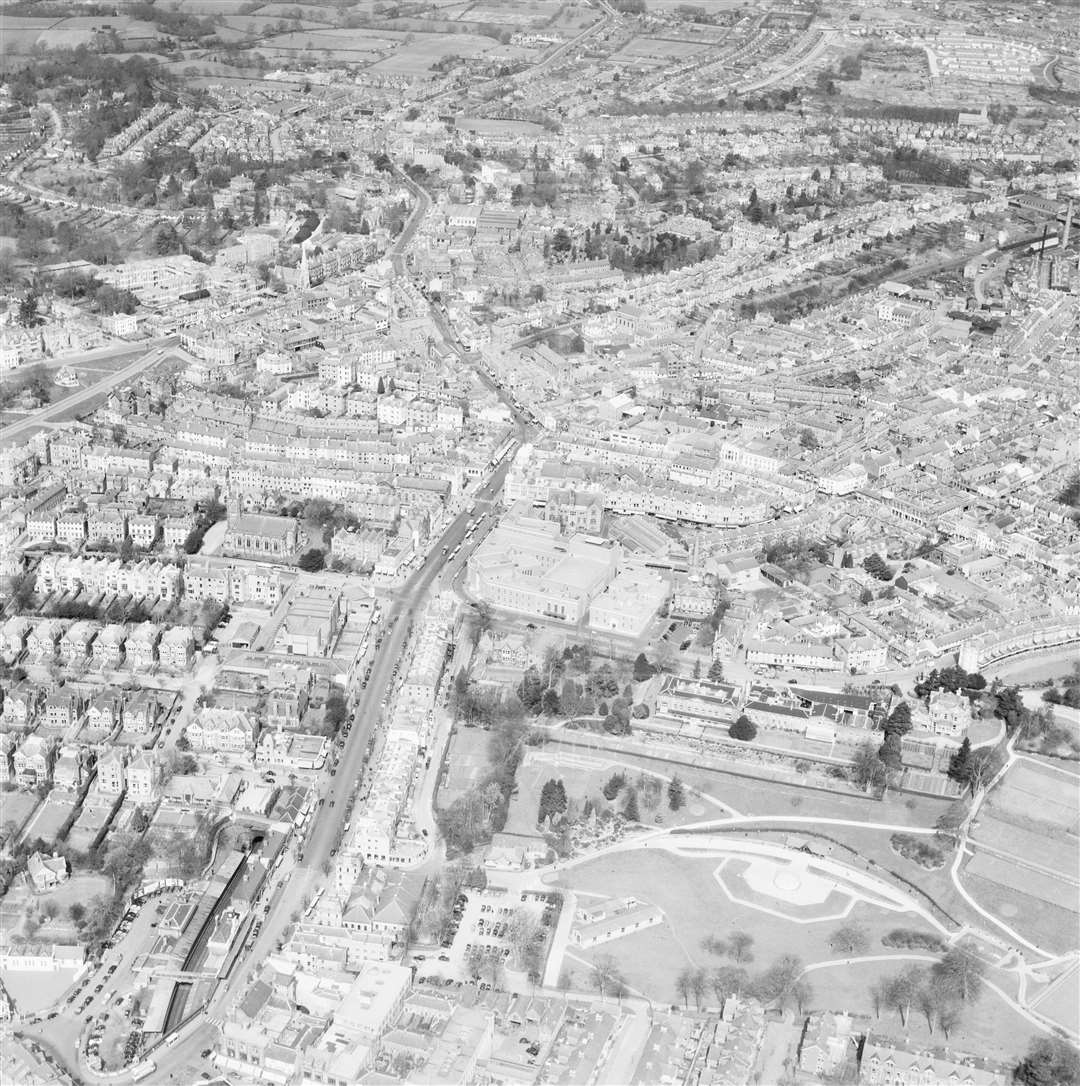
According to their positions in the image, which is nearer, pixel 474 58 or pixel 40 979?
pixel 40 979

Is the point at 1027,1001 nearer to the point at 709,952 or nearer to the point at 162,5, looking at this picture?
the point at 709,952

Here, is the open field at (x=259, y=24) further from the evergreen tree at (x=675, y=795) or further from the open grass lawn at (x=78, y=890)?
the open grass lawn at (x=78, y=890)

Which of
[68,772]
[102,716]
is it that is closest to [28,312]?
[102,716]

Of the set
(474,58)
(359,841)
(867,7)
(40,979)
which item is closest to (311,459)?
(359,841)

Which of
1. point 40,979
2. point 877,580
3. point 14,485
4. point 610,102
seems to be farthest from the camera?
point 610,102

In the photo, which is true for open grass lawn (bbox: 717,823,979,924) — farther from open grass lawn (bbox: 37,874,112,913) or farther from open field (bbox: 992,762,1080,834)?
open grass lawn (bbox: 37,874,112,913)

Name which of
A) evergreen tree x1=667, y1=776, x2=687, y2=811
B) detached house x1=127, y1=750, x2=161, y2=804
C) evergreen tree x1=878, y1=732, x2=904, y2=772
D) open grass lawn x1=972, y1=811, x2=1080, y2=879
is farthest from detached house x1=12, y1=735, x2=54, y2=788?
open grass lawn x1=972, y1=811, x2=1080, y2=879

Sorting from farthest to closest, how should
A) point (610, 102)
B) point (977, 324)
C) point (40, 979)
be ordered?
point (610, 102) < point (977, 324) < point (40, 979)
